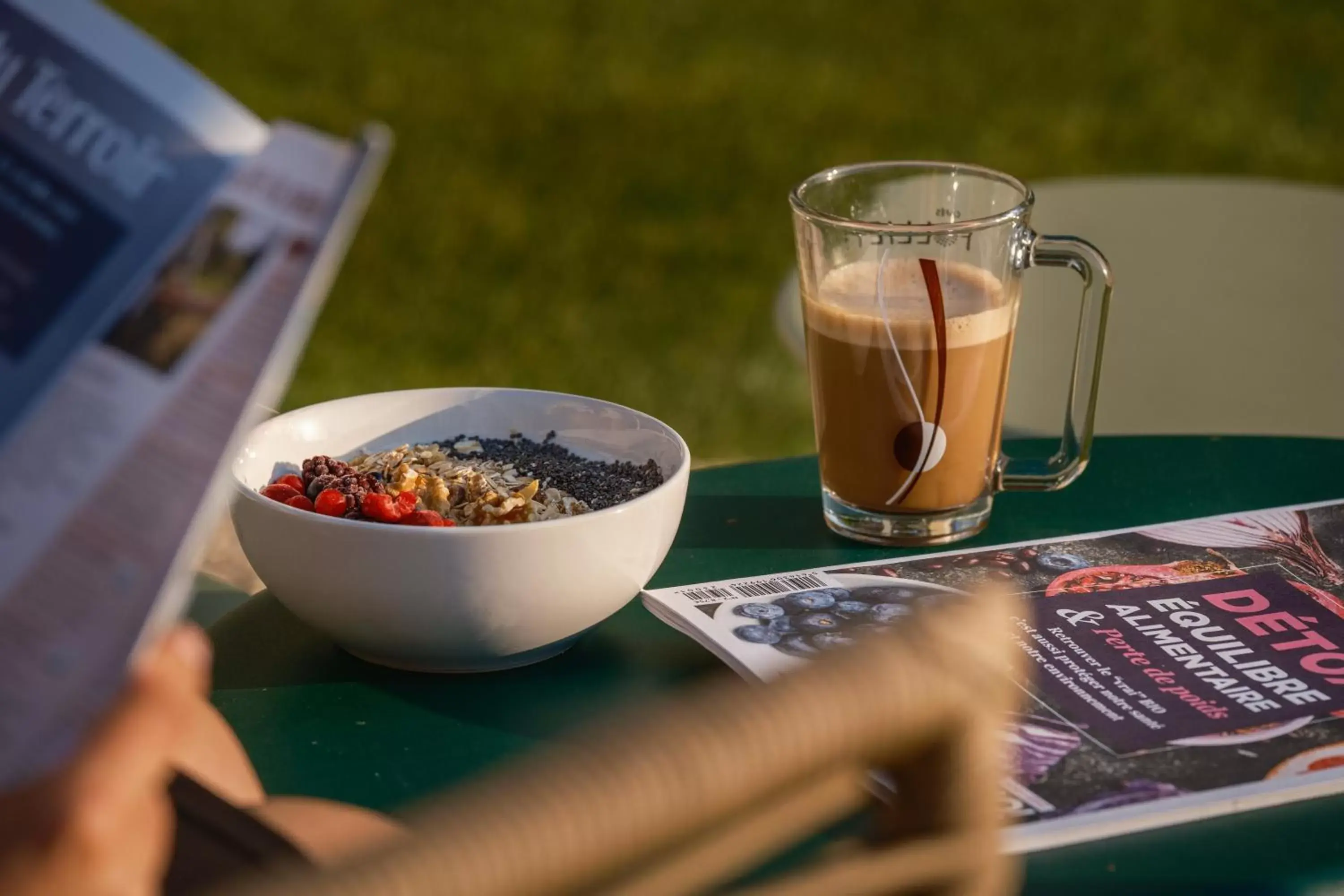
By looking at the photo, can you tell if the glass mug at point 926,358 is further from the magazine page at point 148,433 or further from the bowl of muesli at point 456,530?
the magazine page at point 148,433

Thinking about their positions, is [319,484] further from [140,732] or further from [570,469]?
[140,732]

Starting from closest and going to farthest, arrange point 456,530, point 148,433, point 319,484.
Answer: point 148,433, point 456,530, point 319,484

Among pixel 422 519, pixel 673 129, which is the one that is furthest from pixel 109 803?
pixel 673 129

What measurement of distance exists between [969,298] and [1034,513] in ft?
0.60

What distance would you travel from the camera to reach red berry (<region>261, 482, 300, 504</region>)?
0.87m

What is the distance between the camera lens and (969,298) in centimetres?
101

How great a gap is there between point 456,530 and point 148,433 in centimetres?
26

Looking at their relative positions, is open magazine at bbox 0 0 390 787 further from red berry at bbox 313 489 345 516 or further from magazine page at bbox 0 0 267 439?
red berry at bbox 313 489 345 516

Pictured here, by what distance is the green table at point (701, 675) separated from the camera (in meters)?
0.69

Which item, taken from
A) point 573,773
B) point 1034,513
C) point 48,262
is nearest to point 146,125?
point 48,262

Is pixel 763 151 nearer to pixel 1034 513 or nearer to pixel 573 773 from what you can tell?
pixel 1034 513

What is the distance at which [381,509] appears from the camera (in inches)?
32.9

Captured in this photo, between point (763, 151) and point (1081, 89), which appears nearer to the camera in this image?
point (763, 151)

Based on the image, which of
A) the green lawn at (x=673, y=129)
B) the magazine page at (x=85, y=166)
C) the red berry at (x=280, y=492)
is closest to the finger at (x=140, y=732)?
the magazine page at (x=85, y=166)
